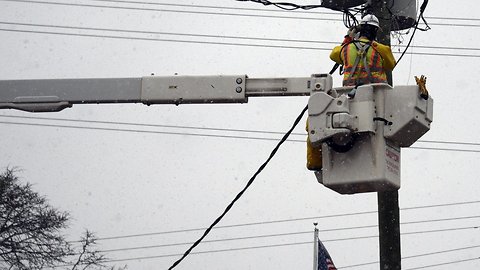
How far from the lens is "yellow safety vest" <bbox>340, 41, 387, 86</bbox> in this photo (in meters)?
7.33

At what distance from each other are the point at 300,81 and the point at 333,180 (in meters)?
0.82

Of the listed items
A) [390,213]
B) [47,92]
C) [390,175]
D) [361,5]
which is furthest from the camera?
[361,5]

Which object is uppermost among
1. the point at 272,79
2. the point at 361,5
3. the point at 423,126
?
the point at 361,5

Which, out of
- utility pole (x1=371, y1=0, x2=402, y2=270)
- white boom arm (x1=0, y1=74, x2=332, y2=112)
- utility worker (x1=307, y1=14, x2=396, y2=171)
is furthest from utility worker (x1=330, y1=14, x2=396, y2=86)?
utility pole (x1=371, y1=0, x2=402, y2=270)

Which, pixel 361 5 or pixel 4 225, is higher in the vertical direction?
pixel 361 5

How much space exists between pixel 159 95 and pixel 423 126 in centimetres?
195

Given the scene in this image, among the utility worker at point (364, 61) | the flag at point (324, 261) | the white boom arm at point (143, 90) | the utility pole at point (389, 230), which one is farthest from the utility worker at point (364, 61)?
the flag at point (324, 261)

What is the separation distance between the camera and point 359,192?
6.38 metres

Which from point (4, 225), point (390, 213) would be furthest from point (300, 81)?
point (4, 225)

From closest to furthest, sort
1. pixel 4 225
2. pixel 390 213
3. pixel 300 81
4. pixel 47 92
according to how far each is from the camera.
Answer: pixel 300 81, pixel 47 92, pixel 390 213, pixel 4 225

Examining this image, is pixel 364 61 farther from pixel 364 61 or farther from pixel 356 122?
pixel 356 122

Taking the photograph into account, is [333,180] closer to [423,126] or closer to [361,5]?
[423,126]

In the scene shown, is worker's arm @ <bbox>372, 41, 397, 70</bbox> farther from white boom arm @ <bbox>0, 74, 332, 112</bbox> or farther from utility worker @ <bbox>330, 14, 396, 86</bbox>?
white boom arm @ <bbox>0, 74, 332, 112</bbox>

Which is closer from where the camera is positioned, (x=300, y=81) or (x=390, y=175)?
(x=390, y=175)
